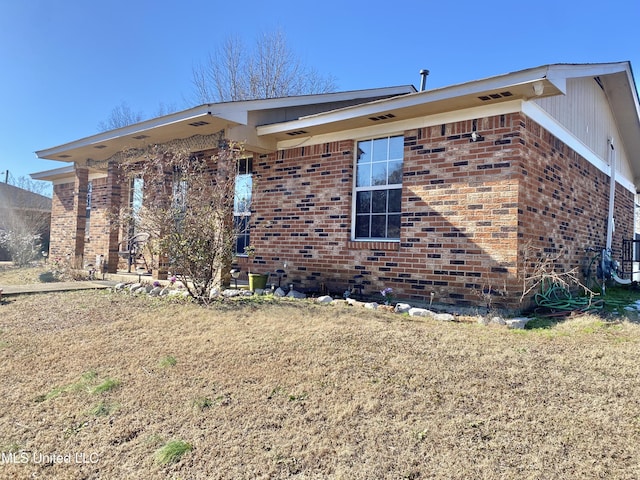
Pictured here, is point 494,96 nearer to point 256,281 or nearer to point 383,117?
point 383,117

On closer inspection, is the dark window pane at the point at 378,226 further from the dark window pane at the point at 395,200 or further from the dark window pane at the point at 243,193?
the dark window pane at the point at 243,193

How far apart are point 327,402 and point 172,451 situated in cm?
109

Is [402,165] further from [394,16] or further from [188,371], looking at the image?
[394,16]

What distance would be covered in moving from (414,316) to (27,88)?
17.7 meters

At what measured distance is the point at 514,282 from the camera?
596 cm

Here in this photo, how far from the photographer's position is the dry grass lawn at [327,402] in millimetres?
2502

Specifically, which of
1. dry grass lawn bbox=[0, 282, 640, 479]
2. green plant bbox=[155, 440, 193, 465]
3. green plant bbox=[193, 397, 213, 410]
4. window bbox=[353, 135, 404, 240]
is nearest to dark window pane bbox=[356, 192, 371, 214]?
window bbox=[353, 135, 404, 240]

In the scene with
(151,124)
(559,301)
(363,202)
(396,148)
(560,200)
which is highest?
(151,124)

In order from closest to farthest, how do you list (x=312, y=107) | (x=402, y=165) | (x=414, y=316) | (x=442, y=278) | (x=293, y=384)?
(x=293, y=384), (x=414, y=316), (x=442, y=278), (x=402, y=165), (x=312, y=107)

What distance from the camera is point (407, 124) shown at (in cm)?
703

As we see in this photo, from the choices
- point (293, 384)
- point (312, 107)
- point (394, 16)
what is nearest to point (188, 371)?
point (293, 384)

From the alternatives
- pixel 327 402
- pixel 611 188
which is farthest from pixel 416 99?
pixel 611 188

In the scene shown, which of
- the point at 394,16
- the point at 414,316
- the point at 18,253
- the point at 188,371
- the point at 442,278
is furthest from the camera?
the point at 18,253

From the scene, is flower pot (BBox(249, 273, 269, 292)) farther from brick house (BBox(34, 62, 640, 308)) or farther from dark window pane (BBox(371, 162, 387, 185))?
dark window pane (BBox(371, 162, 387, 185))
